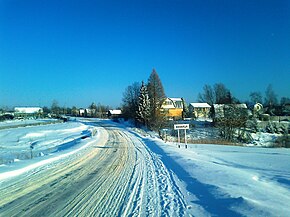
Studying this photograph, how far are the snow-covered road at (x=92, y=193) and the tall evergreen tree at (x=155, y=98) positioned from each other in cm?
4110

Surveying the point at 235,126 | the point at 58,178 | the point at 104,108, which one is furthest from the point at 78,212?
the point at 104,108

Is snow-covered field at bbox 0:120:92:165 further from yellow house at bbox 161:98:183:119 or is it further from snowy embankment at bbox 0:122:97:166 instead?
yellow house at bbox 161:98:183:119

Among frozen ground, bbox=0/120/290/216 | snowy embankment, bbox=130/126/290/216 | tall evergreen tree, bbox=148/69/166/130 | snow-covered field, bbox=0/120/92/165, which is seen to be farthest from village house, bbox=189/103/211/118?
snowy embankment, bbox=130/126/290/216

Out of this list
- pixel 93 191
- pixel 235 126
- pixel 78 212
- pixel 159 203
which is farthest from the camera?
pixel 235 126

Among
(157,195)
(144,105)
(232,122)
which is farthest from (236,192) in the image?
(144,105)

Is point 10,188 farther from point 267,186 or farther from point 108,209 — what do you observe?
point 267,186

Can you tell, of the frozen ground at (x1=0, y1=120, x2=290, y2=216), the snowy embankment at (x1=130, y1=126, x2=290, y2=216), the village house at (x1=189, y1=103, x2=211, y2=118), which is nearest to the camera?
the snowy embankment at (x1=130, y1=126, x2=290, y2=216)

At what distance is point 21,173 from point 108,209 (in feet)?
20.9

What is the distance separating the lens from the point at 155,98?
57.2 metres

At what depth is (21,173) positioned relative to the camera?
11344mm

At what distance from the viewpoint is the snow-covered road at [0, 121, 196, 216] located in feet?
21.6

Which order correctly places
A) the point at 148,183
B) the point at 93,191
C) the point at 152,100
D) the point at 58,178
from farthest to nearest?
1. the point at 152,100
2. the point at 58,178
3. the point at 148,183
4. the point at 93,191

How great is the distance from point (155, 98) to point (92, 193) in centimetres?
4938

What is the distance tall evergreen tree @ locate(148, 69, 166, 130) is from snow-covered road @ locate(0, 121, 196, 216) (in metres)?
41.1
